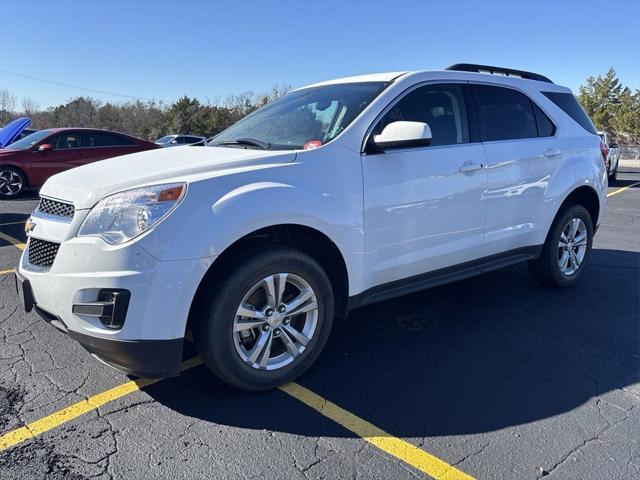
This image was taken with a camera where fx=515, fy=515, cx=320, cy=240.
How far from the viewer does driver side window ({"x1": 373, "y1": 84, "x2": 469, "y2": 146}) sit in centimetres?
370

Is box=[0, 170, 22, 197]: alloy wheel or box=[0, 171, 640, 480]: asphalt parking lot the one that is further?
box=[0, 170, 22, 197]: alloy wheel

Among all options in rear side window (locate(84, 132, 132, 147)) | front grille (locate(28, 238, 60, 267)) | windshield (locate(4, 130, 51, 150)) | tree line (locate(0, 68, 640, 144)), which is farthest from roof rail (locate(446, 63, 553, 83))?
tree line (locate(0, 68, 640, 144))

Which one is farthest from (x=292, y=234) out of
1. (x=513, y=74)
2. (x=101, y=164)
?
(x=513, y=74)

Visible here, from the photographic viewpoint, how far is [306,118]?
146 inches

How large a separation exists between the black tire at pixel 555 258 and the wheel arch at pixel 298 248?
2493 millimetres

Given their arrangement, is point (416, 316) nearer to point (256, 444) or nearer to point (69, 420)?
point (256, 444)

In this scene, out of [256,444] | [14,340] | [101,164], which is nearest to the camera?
[256,444]

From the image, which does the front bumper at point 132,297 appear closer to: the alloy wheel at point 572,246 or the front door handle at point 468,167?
the front door handle at point 468,167

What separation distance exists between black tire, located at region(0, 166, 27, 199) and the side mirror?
10328 millimetres

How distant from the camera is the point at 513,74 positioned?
4.96 m

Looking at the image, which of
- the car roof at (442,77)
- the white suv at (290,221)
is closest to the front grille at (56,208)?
the white suv at (290,221)

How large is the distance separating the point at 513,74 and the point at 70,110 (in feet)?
200

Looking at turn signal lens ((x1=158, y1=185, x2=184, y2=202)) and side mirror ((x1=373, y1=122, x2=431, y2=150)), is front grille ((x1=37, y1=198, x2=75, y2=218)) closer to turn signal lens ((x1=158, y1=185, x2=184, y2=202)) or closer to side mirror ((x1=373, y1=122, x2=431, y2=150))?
turn signal lens ((x1=158, y1=185, x2=184, y2=202))

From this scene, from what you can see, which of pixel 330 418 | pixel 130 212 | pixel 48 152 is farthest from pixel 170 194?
pixel 48 152
